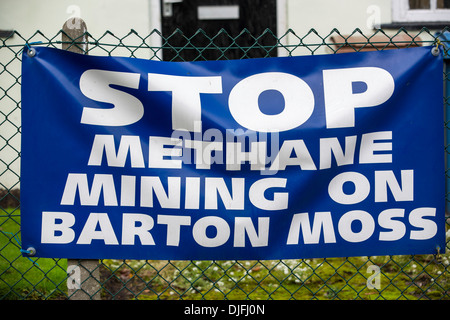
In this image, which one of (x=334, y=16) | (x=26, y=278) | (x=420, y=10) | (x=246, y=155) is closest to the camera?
(x=246, y=155)

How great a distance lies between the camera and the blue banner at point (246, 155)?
7.51 ft

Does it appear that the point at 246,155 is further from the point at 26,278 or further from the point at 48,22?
the point at 48,22

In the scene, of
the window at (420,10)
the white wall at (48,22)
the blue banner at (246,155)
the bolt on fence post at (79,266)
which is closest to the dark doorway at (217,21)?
the white wall at (48,22)

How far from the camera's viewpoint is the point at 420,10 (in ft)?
19.0

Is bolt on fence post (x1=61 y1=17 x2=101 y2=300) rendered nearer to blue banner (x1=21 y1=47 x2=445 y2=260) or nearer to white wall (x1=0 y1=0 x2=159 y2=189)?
blue banner (x1=21 y1=47 x2=445 y2=260)

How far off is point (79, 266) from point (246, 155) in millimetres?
964

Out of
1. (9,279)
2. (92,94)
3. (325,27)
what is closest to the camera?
→ (92,94)

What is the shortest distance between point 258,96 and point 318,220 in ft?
2.14

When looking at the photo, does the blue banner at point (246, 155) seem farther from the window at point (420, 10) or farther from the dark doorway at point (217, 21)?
the window at point (420, 10)

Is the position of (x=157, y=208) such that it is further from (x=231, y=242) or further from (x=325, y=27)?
(x=325, y=27)

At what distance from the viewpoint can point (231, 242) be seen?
232 cm

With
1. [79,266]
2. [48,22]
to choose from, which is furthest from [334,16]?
[79,266]

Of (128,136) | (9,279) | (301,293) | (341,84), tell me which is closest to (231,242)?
(128,136)

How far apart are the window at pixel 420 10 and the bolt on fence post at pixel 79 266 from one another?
173 inches
